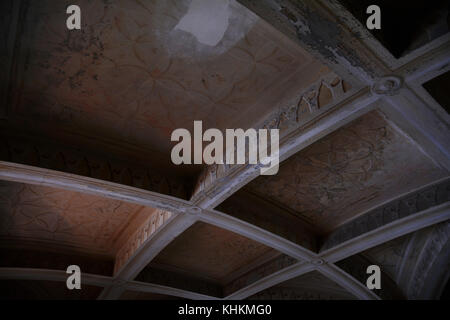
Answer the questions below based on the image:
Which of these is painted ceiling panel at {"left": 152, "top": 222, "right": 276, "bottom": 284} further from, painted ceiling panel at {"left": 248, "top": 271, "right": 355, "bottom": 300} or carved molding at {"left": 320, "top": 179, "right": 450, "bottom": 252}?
carved molding at {"left": 320, "top": 179, "right": 450, "bottom": 252}

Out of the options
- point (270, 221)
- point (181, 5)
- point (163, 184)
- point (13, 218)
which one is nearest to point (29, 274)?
A: point (13, 218)

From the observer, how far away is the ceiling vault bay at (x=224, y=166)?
316 centimetres

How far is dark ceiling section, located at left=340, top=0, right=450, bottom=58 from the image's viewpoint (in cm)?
278

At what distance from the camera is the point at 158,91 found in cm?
387

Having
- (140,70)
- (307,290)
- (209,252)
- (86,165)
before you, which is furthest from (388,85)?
(307,290)

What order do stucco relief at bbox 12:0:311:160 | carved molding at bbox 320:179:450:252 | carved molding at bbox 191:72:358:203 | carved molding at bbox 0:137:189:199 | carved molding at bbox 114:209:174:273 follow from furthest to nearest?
1. carved molding at bbox 114:209:174:273
2. carved molding at bbox 320:179:450:252
3. carved molding at bbox 0:137:189:199
4. carved molding at bbox 191:72:358:203
5. stucco relief at bbox 12:0:311:160

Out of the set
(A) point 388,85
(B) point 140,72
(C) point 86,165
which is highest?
(B) point 140,72

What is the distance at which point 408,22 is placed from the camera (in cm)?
299

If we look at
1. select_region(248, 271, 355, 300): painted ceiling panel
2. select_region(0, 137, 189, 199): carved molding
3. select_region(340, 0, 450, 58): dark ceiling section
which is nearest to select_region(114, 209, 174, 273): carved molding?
select_region(0, 137, 189, 199): carved molding

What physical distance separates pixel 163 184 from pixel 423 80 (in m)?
3.18

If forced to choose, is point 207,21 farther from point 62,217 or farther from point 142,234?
point 62,217

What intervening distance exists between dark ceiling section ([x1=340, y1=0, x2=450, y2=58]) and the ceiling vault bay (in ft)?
0.28

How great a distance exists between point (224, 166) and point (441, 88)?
240 cm

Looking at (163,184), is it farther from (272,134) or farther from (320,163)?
(320,163)
